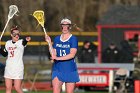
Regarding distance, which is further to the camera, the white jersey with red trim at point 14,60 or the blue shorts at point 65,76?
the white jersey with red trim at point 14,60

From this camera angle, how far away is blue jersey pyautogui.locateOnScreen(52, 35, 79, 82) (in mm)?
12898

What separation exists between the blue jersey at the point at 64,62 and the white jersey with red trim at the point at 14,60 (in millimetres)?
1635

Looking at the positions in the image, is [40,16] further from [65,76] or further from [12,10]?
[65,76]

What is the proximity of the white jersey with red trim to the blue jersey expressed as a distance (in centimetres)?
163

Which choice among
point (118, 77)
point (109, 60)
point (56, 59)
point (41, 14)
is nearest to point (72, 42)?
point (56, 59)

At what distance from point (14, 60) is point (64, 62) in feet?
6.00

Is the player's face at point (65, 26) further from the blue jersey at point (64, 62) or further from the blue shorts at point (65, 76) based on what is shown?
the blue shorts at point (65, 76)

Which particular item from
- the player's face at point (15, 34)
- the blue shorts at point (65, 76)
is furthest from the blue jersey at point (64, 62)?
the player's face at point (15, 34)

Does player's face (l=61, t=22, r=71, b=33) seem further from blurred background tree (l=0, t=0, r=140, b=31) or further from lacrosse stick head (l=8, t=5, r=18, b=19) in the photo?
blurred background tree (l=0, t=0, r=140, b=31)

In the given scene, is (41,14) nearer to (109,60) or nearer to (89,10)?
(109,60)

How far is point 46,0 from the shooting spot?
4806cm

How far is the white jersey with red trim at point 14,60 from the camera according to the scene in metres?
14.4

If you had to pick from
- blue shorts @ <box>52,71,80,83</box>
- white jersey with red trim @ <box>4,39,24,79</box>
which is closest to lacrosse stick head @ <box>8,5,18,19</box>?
white jersey with red trim @ <box>4,39,24,79</box>

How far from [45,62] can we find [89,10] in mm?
18569
